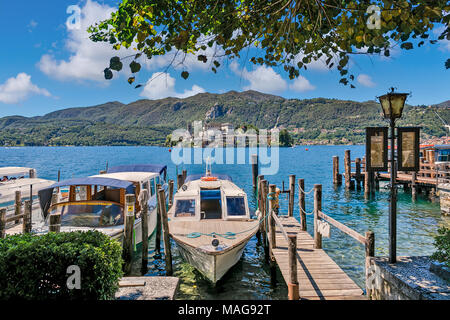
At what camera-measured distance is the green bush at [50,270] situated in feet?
13.4

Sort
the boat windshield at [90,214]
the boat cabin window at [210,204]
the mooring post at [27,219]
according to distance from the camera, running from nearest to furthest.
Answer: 1. the mooring post at [27,219]
2. the boat windshield at [90,214]
3. the boat cabin window at [210,204]

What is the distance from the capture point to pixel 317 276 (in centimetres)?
721

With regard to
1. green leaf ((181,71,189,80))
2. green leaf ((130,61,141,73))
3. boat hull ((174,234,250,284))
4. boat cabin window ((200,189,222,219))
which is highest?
green leaf ((181,71,189,80))

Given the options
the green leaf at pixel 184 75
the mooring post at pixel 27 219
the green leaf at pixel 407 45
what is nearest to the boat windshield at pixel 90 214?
the mooring post at pixel 27 219

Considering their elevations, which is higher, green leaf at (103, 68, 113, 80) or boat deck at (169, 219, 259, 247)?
green leaf at (103, 68, 113, 80)

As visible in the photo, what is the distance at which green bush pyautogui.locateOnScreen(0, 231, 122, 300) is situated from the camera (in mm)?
4086

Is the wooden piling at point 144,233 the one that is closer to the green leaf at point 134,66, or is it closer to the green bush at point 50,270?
the green bush at point 50,270

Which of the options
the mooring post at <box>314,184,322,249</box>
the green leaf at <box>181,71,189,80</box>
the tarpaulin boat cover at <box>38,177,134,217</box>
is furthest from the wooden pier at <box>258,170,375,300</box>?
the tarpaulin boat cover at <box>38,177,134,217</box>

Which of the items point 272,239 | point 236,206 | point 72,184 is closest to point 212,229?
point 236,206

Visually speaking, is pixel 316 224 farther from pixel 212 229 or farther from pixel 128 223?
pixel 128 223

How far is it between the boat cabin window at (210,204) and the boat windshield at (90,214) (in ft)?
11.3

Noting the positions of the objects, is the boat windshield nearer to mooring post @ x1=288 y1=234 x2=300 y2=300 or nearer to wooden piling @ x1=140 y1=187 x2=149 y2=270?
wooden piling @ x1=140 y1=187 x2=149 y2=270

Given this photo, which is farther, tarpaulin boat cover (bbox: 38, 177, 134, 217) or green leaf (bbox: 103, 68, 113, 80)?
tarpaulin boat cover (bbox: 38, 177, 134, 217)

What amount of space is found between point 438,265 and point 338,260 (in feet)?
19.4
